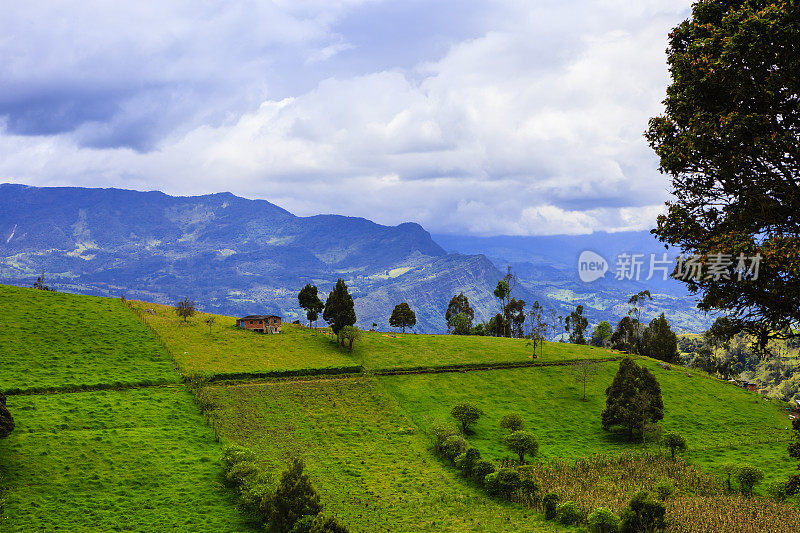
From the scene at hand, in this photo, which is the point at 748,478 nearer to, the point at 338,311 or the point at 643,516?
the point at 643,516

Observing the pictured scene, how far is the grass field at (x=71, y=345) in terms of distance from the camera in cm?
7106

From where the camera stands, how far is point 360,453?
198 ft

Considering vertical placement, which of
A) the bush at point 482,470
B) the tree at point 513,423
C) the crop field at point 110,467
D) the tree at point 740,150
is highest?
the tree at point 740,150

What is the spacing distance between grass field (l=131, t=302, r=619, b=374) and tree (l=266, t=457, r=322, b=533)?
47.3 meters

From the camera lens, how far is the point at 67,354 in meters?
79.2

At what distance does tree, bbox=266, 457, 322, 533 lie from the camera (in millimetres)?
38250

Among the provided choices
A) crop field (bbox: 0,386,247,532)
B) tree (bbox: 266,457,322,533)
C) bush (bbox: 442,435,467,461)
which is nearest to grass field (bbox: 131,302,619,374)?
crop field (bbox: 0,386,247,532)

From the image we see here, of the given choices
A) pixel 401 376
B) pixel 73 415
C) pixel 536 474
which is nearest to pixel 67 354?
pixel 73 415

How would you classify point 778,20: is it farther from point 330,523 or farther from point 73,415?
point 73,415

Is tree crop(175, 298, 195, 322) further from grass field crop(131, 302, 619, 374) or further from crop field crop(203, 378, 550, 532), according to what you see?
crop field crop(203, 378, 550, 532)

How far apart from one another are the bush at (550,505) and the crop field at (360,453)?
116 cm

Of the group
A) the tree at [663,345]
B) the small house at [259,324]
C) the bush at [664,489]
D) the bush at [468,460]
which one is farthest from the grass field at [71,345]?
the tree at [663,345]

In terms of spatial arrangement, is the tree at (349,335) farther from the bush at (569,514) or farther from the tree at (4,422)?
the bush at (569,514)

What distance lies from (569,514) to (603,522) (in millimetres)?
4191
